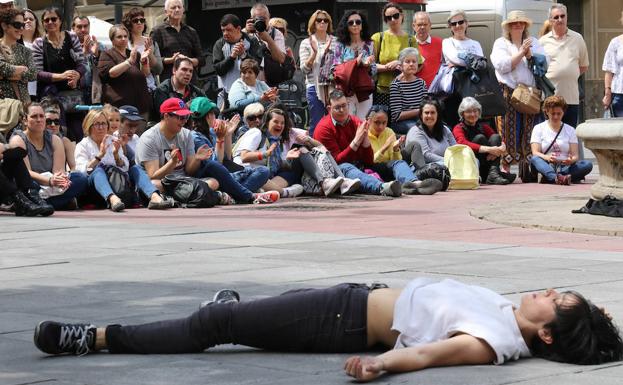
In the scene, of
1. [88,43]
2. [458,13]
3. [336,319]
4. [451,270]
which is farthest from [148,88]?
[336,319]

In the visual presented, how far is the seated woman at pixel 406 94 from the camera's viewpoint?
54.1ft

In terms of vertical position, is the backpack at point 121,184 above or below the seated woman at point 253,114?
below

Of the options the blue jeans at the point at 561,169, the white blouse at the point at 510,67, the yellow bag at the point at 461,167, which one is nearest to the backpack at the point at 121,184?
the yellow bag at the point at 461,167

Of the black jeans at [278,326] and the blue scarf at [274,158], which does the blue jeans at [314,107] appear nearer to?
the blue scarf at [274,158]

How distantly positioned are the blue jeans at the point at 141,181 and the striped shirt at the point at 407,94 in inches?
162

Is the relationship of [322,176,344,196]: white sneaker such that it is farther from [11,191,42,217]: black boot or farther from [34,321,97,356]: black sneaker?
[34,321,97,356]: black sneaker

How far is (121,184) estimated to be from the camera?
13531 mm

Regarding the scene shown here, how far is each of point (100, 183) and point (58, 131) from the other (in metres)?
0.94

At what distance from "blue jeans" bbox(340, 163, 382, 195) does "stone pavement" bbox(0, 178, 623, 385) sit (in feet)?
3.00

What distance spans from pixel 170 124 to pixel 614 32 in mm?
23655

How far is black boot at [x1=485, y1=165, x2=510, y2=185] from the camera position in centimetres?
1672

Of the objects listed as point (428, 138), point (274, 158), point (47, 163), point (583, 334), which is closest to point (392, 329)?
point (583, 334)

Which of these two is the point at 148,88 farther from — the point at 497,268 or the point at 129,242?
the point at 497,268

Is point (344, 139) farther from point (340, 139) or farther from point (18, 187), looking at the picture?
point (18, 187)
